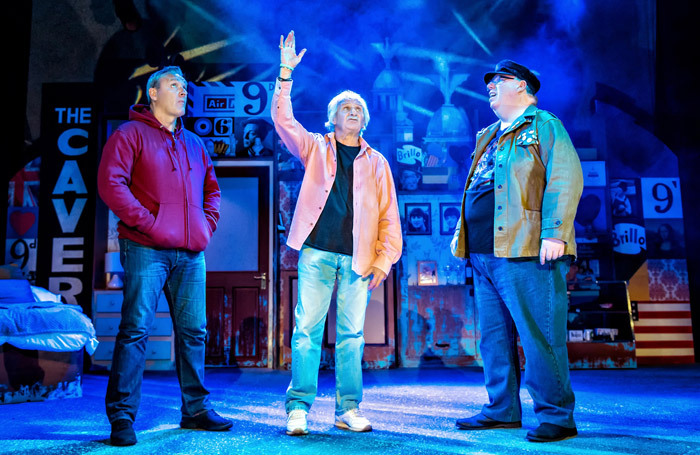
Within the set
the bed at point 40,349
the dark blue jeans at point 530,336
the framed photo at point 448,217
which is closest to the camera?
the dark blue jeans at point 530,336

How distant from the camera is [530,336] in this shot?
228 cm

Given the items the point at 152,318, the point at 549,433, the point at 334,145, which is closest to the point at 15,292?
the point at 152,318

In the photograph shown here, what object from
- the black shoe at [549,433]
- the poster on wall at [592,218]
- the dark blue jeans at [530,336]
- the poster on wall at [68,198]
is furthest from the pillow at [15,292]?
Result: the poster on wall at [592,218]

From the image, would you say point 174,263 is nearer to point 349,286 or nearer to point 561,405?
point 349,286

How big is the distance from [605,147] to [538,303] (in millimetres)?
4299

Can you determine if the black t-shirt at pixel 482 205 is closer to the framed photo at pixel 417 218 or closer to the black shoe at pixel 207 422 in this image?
the black shoe at pixel 207 422

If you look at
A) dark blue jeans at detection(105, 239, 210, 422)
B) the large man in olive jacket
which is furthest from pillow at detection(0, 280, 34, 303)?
the large man in olive jacket

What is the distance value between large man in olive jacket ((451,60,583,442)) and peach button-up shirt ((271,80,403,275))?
0.35 m

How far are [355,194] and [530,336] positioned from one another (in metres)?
0.99

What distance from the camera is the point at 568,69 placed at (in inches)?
239

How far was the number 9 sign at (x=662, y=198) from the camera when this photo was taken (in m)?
5.93

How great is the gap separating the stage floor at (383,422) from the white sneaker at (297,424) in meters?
0.04

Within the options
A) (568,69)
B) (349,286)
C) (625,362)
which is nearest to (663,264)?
(625,362)

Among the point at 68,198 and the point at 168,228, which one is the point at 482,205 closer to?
the point at 168,228
